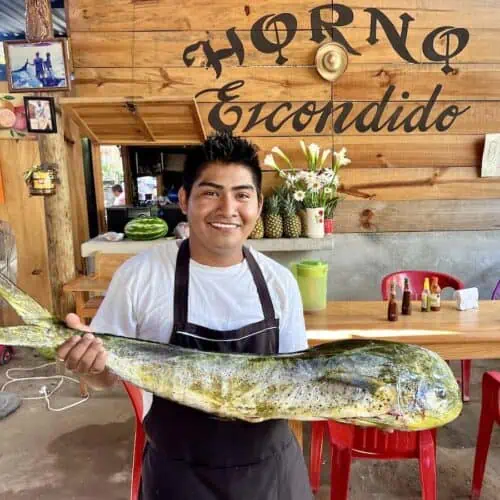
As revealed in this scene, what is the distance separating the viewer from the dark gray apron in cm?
140

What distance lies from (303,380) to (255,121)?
3.77 metres

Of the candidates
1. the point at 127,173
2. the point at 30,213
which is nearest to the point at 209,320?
the point at 30,213

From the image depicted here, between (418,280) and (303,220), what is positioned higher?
(303,220)

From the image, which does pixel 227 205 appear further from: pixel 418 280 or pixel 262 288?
pixel 418 280

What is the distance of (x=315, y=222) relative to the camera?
4.38 metres

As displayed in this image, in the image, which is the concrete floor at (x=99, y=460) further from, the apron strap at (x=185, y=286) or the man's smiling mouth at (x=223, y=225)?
the man's smiling mouth at (x=223, y=225)

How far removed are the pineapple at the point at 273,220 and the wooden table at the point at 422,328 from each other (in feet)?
4.21

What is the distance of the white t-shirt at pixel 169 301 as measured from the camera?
1.45 meters

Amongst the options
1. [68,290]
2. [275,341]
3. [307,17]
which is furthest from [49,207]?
[275,341]

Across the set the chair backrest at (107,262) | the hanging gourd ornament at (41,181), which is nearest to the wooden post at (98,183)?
the hanging gourd ornament at (41,181)

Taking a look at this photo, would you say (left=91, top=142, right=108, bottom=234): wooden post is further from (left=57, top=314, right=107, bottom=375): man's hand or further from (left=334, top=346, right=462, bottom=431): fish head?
(left=334, top=346, right=462, bottom=431): fish head

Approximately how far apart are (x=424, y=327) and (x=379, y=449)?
2.91 ft

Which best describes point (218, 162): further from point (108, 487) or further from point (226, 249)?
point (108, 487)

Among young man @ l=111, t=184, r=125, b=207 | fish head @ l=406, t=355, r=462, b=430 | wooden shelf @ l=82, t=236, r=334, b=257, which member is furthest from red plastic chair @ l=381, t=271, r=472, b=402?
young man @ l=111, t=184, r=125, b=207
